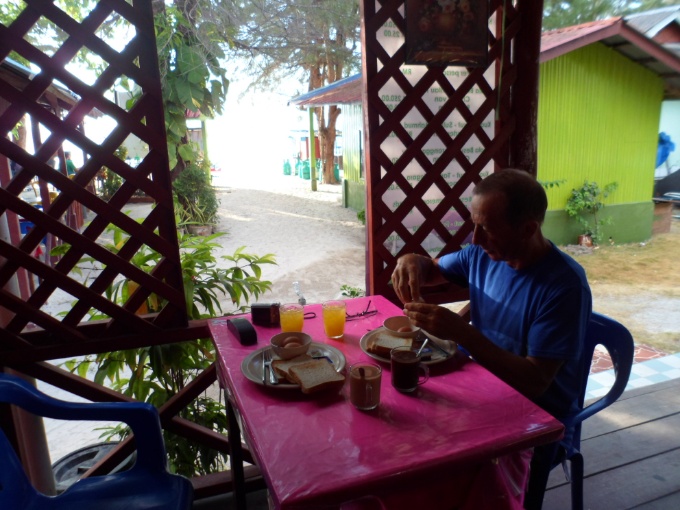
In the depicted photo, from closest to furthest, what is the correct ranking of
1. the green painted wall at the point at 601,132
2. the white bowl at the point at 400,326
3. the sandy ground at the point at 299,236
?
1. the white bowl at the point at 400,326
2. the sandy ground at the point at 299,236
3. the green painted wall at the point at 601,132

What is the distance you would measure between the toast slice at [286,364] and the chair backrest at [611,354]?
77 cm

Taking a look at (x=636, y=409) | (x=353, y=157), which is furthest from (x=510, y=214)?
(x=353, y=157)

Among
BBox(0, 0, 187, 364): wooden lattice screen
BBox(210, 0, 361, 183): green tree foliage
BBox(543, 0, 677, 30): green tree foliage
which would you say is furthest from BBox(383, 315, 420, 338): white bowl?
BBox(543, 0, 677, 30): green tree foliage

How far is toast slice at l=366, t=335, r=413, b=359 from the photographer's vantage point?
1.34 m

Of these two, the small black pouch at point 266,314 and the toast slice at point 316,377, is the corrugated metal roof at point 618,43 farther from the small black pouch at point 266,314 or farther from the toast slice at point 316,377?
the toast slice at point 316,377

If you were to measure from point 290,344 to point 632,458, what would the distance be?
1.55 m

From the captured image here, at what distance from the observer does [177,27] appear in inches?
207

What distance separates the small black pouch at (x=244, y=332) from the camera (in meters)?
1.47

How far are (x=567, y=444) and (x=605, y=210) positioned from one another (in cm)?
689

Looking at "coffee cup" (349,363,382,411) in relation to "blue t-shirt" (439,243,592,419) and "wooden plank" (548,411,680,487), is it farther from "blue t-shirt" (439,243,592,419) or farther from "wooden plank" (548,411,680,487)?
"wooden plank" (548,411,680,487)

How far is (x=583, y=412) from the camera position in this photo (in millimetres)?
1402

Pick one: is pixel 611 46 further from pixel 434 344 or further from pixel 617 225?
pixel 434 344

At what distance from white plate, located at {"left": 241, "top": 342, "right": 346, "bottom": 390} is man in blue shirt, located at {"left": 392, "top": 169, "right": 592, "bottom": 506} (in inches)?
8.8

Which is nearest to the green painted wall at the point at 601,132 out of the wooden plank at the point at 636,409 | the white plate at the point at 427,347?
the wooden plank at the point at 636,409
